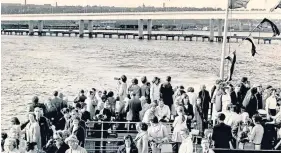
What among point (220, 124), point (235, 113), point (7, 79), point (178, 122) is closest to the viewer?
point (220, 124)

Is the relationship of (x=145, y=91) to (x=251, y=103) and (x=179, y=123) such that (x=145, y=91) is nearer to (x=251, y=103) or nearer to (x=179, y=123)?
(x=251, y=103)

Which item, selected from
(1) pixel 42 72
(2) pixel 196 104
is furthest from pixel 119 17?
(2) pixel 196 104

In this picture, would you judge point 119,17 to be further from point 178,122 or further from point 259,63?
point 178,122

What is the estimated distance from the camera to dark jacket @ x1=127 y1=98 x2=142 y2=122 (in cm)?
1169

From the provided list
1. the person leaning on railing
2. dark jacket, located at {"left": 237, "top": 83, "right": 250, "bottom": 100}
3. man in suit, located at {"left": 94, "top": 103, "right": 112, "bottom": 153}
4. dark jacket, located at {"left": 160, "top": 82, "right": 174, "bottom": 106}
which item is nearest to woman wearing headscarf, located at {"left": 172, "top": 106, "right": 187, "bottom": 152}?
the person leaning on railing

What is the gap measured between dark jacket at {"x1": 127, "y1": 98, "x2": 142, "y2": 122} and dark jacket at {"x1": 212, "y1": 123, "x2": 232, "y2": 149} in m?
2.67

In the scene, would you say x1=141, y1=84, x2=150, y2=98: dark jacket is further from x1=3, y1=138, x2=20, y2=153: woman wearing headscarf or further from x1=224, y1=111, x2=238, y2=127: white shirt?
x1=3, y1=138, x2=20, y2=153: woman wearing headscarf

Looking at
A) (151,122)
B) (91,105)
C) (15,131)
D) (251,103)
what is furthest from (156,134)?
(251,103)

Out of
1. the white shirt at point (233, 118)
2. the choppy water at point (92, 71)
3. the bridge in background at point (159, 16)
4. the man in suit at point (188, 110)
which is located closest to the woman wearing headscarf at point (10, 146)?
the white shirt at point (233, 118)

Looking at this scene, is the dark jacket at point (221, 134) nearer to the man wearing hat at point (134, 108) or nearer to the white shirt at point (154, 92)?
the man wearing hat at point (134, 108)

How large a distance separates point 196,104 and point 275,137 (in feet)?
6.43

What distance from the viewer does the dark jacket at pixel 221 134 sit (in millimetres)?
9359

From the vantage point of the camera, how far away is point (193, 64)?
6562 centimetres

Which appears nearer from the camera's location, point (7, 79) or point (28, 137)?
point (28, 137)
